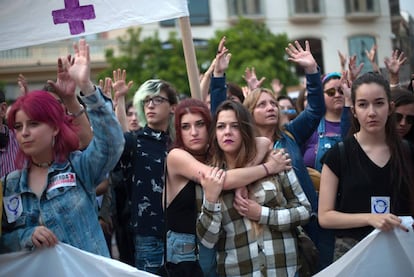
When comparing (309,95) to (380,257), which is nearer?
(380,257)

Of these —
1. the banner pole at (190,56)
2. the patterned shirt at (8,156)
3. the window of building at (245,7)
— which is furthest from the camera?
the window of building at (245,7)

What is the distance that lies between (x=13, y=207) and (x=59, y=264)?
0.34 m

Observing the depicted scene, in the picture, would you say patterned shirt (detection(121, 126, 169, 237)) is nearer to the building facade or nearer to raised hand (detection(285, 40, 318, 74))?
raised hand (detection(285, 40, 318, 74))

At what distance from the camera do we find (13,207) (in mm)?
2586

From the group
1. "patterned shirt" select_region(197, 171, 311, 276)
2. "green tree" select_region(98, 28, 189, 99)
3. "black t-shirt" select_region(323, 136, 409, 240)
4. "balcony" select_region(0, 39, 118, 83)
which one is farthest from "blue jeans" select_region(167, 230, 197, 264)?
"balcony" select_region(0, 39, 118, 83)

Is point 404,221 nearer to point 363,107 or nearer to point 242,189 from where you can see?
point 363,107

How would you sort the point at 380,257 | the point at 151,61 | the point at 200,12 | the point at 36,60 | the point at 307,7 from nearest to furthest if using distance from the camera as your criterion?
the point at 380,257, the point at 151,61, the point at 36,60, the point at 200,12, the point at 307,7

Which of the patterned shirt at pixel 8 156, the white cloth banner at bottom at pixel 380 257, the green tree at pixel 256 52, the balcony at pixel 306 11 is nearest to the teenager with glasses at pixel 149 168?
the patterned shirt at pixel 8 156

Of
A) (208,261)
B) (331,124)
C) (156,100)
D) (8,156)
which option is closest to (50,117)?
(8,156)

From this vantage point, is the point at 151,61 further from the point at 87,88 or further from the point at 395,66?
the point at 87,88

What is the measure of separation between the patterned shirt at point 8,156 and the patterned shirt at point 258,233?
1282 millimetres

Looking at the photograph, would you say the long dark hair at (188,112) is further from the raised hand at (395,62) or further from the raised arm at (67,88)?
the raised hand at (395,62)

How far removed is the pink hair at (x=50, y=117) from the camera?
8.48ft

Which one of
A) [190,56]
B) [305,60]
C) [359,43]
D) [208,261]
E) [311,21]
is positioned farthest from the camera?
[311,21]
